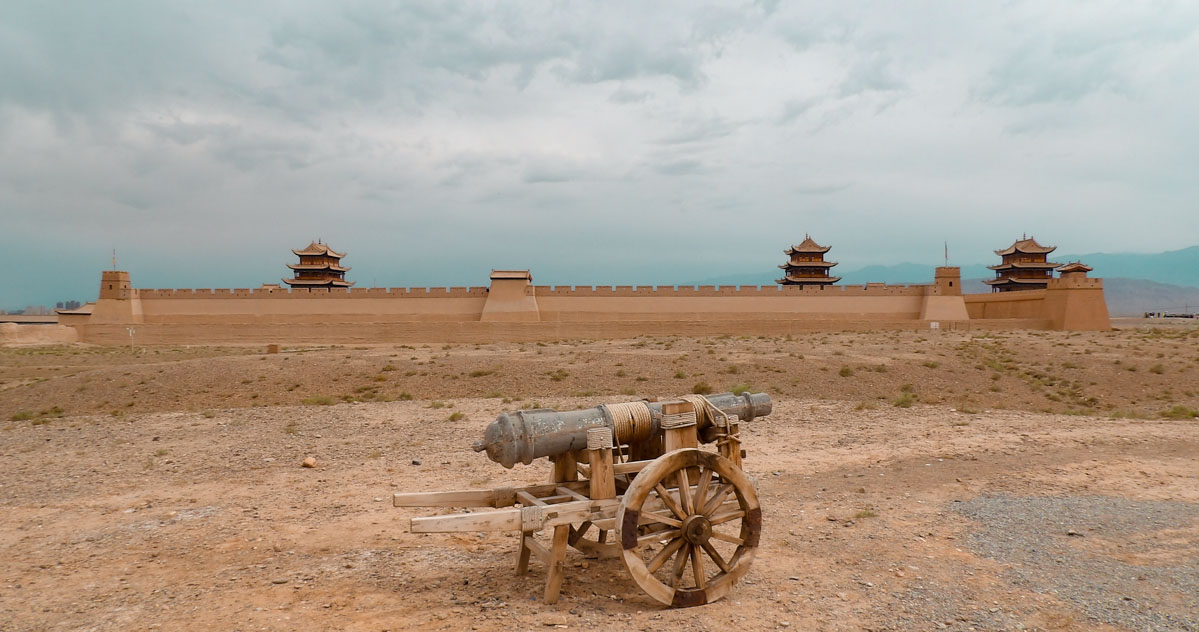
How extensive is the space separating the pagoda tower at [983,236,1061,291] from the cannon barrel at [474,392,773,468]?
148 ft

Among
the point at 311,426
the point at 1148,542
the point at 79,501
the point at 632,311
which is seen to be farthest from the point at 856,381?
the point at 632,311

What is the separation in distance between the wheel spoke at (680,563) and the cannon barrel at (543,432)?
30.5 inches

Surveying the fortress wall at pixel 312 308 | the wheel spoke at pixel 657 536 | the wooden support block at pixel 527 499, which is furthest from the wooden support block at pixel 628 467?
the fortress wall at pixel 312 308

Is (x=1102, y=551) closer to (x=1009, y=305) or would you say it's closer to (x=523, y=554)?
(x=523, y=554)

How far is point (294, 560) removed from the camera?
5.19m

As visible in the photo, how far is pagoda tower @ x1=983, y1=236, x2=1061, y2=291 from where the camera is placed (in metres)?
42.2

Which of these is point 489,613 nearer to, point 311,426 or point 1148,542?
point 1148,542

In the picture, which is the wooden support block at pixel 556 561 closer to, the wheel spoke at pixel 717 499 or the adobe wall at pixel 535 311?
the wheel spoke at pixel 717 499

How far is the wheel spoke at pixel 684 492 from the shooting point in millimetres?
4301

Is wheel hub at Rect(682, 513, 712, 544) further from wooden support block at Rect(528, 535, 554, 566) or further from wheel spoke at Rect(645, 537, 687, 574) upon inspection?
wooden support block at Rect(528, 535, 554, 566)

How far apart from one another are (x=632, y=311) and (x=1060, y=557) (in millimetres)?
31708

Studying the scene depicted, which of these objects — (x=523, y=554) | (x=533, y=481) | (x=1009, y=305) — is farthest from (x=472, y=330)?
(x=523, y=554)

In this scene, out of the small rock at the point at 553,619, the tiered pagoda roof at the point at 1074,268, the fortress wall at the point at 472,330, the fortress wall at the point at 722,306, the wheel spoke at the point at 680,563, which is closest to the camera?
the small rock at the point at 553,619

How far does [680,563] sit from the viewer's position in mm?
4371
